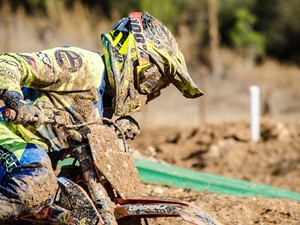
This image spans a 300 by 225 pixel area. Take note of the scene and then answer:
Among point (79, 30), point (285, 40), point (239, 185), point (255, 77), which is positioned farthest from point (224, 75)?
point (239, 185)

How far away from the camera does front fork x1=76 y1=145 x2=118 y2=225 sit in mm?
5199

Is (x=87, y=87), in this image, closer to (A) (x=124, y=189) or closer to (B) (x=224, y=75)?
(A) (x=124, y=189)

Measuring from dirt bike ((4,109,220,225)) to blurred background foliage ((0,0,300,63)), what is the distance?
3098 centimetres

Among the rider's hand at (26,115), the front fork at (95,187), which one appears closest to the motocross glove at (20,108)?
the rider's hand at (26,115)

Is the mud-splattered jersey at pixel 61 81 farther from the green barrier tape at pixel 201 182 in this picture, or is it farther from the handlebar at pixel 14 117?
the green barrier tape at pixel 201 182

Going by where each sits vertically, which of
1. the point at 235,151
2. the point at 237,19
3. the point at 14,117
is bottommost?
the point at 235,151

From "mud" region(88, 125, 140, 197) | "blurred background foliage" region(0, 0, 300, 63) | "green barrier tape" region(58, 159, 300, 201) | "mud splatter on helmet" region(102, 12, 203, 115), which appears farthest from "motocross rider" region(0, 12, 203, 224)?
"blurred background foliage" region(0, 0, 300, 63)

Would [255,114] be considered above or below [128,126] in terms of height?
below

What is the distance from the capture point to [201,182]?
27.3 feet

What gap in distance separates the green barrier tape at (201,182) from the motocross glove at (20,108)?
3203 millimetres

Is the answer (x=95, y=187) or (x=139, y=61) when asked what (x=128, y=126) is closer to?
(x=139, y=61)

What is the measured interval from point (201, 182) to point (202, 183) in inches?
1.0

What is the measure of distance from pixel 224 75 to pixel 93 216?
2734 cm

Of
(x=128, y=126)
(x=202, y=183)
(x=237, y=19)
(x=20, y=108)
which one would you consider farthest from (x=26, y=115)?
(x=237, y=19)
